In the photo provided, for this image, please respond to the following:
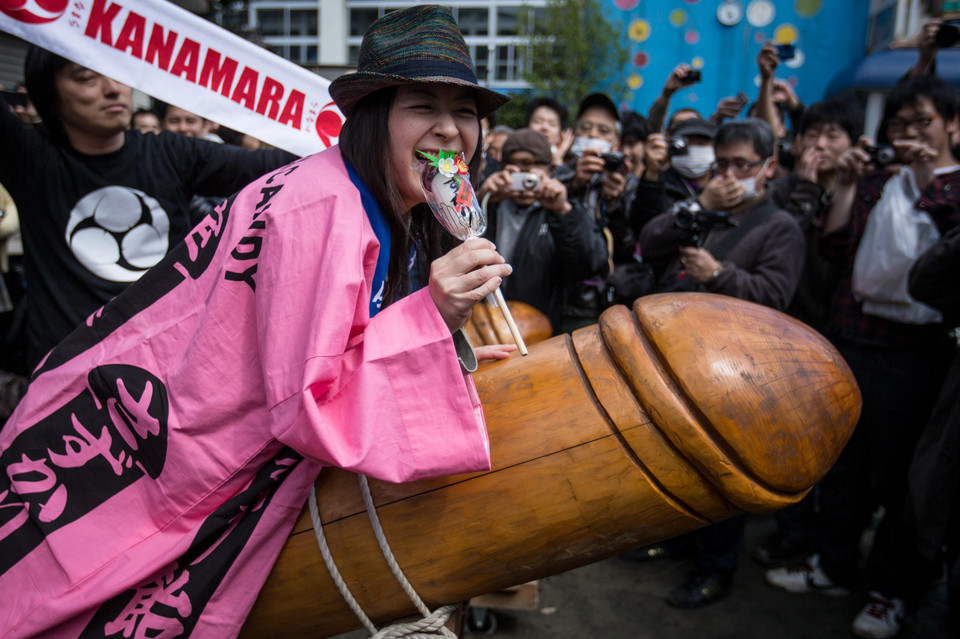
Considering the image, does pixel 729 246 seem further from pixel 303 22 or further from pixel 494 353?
pixel 303 22

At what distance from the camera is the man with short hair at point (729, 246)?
9.31 ft

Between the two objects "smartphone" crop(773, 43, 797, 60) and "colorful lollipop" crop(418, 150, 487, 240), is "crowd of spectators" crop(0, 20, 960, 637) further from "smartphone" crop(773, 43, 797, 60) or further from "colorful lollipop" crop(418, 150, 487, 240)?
"colorful lollipop" crop(418, 150, 487, 240)

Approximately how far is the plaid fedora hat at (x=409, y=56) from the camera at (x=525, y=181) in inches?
69.4

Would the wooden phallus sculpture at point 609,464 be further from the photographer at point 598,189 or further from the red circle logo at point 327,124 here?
the photographer at point 598,189

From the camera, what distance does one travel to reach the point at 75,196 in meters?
2.26

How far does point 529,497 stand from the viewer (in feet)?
4.42

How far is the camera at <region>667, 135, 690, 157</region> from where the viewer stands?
11.8 ft

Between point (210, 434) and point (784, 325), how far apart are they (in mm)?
1225

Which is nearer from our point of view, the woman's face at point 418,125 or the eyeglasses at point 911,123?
the woman's face at point 418,125

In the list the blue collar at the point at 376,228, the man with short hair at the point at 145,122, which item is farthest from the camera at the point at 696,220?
the man with short hair at the point at 145,122

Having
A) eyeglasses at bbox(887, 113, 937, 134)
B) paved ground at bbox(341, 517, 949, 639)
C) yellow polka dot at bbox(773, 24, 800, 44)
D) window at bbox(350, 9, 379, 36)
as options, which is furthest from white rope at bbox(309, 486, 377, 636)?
window at bbox(350, 9, 379, 36)

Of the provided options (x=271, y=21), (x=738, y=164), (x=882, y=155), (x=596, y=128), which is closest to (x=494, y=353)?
(x=738, y=164)

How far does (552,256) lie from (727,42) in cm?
1566

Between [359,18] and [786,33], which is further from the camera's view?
[359,18]
